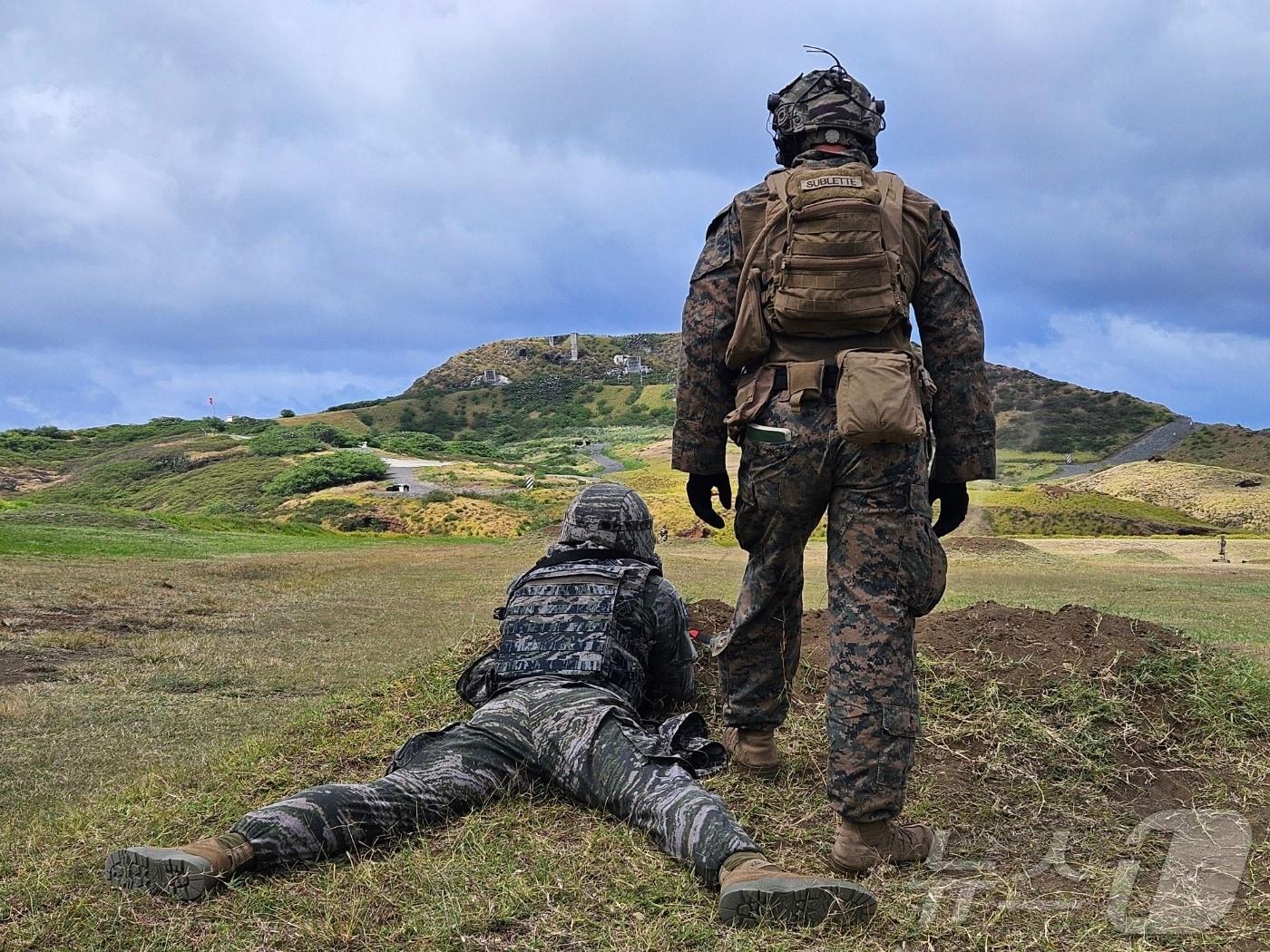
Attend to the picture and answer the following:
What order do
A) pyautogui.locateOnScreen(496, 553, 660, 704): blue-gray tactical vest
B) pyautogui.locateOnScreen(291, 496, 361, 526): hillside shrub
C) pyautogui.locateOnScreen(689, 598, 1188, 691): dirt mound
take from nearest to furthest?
pyautogui.locateOnScreen(496, 553, 660, 704): blue-gray tactical vest < pyautogui.locateOnScreen(689, 598, 1188, 691): dirt mound < pyautogui.locateOnScreen(291, 496, 361, 526): hillside shrub

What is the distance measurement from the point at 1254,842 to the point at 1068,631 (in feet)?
6.86

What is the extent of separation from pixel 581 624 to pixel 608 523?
23.0 inches

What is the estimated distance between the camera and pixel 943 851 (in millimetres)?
3988

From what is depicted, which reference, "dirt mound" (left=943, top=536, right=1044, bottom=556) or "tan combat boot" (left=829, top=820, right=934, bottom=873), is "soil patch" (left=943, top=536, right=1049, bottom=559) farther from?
"tan combat boot" (left=829, top=820, right=934, bottom=873)

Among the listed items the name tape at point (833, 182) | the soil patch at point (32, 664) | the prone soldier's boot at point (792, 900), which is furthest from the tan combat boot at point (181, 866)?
the soil patch at point (32, 664)

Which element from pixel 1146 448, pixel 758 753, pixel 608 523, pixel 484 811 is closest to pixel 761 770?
pixel 758 753

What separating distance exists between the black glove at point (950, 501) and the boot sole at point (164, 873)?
9.70 ft

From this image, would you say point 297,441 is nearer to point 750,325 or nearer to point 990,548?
point 990,548

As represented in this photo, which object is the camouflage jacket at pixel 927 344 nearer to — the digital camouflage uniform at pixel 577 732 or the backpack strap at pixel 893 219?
the backpack strap at pixel 893 219

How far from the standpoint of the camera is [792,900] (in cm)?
318

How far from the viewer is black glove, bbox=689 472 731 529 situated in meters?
4.52

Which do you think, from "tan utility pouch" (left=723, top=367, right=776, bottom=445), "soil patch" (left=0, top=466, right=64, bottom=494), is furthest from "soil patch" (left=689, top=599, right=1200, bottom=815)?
"soil patch" (left=0, top=466, right=64, bottom=494)

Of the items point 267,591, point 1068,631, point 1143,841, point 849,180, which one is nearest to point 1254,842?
point 1143,841

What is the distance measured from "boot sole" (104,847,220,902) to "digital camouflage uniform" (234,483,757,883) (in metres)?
0.19
